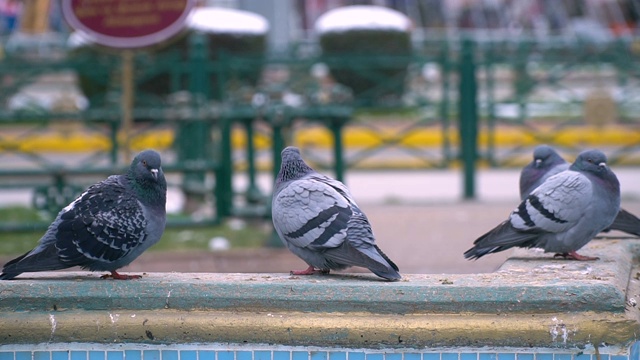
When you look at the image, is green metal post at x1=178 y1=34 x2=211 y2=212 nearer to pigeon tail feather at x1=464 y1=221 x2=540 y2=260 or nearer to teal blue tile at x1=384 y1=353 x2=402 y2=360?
pigeon tail feather at x1=464 y1=221 x2=540 y2=260

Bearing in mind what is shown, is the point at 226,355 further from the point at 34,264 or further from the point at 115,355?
the point at 34,264

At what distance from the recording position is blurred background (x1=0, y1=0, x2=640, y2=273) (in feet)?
28.6

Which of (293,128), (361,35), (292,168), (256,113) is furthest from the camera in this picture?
(361,35)

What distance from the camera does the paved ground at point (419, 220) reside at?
746 cm

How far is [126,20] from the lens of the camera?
821 cm

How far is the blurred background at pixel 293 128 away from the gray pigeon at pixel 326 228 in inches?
115

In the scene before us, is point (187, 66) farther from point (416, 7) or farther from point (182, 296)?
point (416, 7)

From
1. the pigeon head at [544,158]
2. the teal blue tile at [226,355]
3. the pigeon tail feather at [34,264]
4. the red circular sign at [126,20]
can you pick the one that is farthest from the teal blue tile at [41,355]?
the red circular sign at [126,20]

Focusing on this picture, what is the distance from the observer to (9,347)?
10.2 feet

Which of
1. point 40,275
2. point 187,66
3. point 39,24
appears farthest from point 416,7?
point 40,275

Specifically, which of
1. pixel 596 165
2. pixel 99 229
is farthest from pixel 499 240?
pixel 99 229

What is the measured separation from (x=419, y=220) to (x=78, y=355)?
6.88 metres

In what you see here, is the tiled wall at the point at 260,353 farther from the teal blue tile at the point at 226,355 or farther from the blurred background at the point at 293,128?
the blurred background at the point at 293,128

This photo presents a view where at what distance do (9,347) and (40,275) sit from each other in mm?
512
